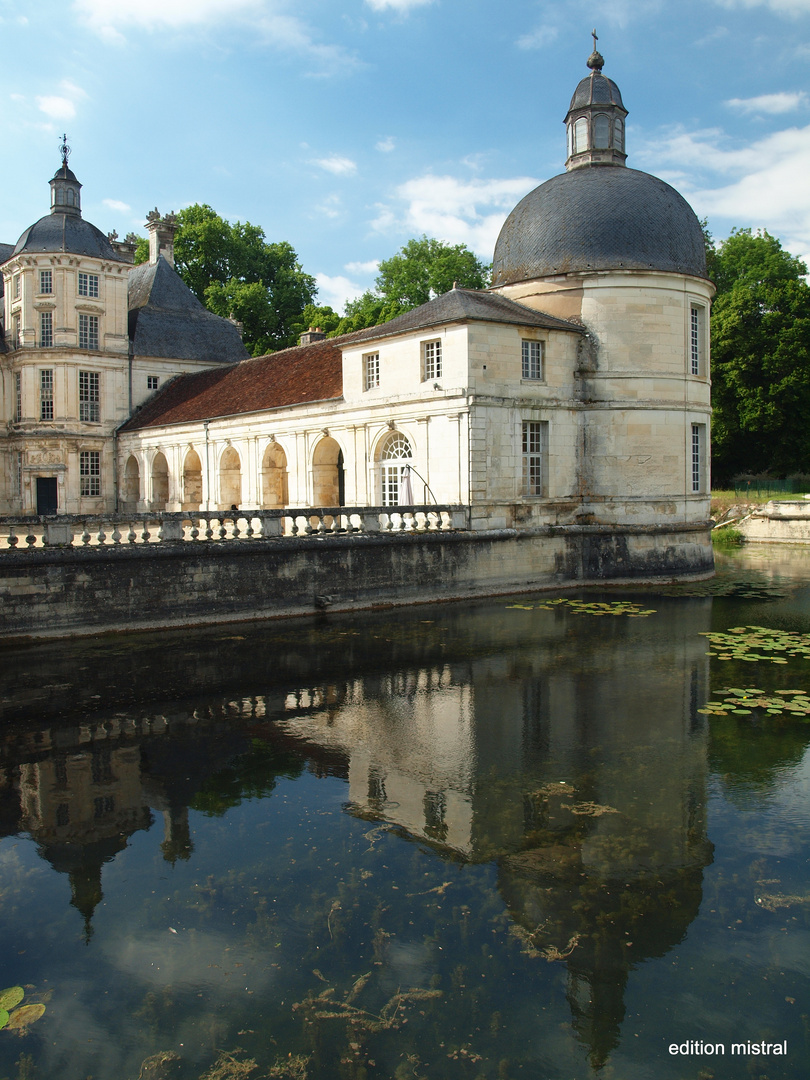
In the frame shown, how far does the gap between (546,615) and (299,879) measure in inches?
504

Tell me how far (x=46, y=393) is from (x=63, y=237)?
6308 mm

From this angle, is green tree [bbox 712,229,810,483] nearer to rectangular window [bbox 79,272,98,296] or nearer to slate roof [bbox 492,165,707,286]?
slate roof [bbox 492,165,707,286]

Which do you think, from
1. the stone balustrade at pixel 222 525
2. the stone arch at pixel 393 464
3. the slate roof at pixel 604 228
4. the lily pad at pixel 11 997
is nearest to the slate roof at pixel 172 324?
the stone balustrade at pixel 222 525

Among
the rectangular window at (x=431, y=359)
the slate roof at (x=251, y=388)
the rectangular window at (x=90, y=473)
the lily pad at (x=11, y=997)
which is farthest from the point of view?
the rectangular window at (x=90, y=473)

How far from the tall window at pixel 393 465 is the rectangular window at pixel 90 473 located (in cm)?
1727

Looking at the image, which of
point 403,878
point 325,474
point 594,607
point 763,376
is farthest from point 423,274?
point 403,878

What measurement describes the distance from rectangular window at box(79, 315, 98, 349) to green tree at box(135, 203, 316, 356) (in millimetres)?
13419

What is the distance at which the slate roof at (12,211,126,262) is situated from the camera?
1346 inches

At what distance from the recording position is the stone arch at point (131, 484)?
118ft

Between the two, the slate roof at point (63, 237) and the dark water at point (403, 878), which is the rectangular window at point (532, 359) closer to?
the dark water at point (403, 878)

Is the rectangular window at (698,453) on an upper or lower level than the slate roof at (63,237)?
lower

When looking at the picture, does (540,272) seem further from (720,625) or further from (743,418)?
(743,418)

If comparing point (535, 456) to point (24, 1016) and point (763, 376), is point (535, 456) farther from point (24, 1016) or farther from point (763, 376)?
point (763, 376)

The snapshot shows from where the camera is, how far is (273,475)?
2889 centimetres
